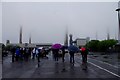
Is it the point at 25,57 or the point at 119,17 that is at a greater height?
the point at 119,17

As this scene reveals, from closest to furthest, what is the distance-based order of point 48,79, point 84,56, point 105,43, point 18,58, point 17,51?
1. point 48,79
2. point 84,56
3. point 17,51
4. point 18,58
5. point 105,43

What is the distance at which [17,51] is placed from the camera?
32.2 m

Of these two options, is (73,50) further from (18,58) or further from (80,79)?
(18,58)

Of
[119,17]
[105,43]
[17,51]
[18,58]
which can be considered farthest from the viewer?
[105,43]

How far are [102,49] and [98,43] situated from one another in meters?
5.49

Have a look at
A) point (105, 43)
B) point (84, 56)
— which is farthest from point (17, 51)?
point (105, 43)

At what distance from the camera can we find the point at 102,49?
12556 cm

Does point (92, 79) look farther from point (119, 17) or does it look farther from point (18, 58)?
point (119, 17)

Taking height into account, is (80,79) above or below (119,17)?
below

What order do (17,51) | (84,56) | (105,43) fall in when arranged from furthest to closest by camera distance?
(105,43), (17,51), (84,56)

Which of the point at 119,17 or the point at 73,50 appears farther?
the point at 119,17

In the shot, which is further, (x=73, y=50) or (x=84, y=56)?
(x=73, y=50)

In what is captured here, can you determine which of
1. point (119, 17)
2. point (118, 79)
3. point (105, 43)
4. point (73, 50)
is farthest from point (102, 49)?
point (118, 79)

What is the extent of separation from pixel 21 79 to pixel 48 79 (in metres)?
1.27
